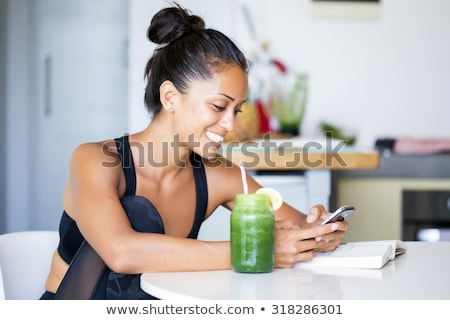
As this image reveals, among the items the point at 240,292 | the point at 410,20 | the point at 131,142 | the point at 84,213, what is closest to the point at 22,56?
the point at 410,20

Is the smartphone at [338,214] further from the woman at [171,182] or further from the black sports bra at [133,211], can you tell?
the black sports bra at [133,211]

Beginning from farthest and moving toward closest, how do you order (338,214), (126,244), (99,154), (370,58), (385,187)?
(370,58), (385,187), (99,154), (338,214), (126,244)

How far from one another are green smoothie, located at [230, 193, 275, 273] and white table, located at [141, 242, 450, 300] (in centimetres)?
2

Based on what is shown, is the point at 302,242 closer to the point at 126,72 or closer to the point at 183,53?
the point at 183,53

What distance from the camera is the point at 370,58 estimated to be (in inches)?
146

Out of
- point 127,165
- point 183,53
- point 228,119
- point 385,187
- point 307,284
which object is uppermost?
point 183,53

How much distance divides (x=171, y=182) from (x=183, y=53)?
28 cm

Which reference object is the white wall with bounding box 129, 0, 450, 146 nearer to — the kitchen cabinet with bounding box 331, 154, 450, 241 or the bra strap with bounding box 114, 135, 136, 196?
the kitchen cabinet with bounding box 331, 154, 450, 241

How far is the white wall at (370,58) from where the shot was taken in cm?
369

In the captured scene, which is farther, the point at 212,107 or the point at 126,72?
the point at 126,72

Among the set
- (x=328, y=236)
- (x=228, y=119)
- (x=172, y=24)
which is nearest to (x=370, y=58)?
(x=172, y=24)

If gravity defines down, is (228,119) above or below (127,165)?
above

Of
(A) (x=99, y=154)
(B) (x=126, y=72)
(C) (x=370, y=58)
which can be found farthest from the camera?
(B) (x=126, y=72)
